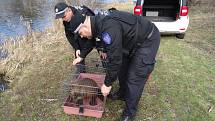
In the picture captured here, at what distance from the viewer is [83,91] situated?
428 cm

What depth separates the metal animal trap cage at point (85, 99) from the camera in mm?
4293

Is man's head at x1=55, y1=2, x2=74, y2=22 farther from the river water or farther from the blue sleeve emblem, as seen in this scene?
the river water

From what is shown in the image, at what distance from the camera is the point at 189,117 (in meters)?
4.54

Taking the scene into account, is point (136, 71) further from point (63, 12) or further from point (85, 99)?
point (63, 12)

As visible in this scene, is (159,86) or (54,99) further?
(159,86)

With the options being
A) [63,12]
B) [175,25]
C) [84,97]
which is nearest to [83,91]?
[84,97]

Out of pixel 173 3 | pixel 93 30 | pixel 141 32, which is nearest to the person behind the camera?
pixel 93 30

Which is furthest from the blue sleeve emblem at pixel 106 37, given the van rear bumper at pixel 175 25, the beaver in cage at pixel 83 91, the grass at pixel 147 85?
the van rear bumper at pixel 175 25

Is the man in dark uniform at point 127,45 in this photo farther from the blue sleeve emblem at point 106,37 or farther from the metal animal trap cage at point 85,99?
the metal animal trap cage at point 85,99

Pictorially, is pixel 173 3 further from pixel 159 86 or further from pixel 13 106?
pixel 13 106

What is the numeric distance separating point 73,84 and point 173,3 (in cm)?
586

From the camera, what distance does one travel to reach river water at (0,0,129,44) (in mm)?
11031

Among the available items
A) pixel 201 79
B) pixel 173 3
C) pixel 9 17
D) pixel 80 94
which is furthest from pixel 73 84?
pixel 9 17

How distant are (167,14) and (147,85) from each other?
445 centimetres
